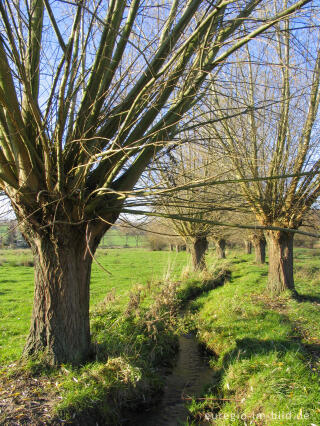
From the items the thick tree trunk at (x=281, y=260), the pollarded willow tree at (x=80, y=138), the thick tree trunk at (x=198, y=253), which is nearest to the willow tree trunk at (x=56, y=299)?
the pollarded willow tree at (x=80, y=138)

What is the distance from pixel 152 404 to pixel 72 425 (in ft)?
5.30

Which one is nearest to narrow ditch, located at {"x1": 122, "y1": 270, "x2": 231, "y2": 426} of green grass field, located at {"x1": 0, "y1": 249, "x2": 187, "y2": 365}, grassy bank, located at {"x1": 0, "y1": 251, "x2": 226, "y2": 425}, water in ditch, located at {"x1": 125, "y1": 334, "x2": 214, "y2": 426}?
water in ditch, located at {"x1": 125, "y1": 334, "x2": 214, "y2": 426}

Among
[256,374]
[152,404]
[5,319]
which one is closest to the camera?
[256,374]

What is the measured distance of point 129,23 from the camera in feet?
11.3

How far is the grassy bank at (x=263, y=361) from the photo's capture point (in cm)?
365

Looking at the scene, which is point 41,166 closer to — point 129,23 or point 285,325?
point 129,23

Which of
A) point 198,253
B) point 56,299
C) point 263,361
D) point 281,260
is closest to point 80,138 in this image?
point 56,299

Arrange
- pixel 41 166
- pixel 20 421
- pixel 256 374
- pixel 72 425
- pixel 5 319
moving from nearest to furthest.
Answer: pixel 20 421, pixel 72 425, pixel 41 166, pixel 256 374, pixel 5 319

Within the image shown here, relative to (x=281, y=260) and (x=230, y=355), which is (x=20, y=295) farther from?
(x=281, y=260)

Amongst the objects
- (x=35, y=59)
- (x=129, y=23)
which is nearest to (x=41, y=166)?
(x=35, y=59)

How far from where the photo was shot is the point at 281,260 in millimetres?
8812

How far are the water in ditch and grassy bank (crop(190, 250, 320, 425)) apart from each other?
233 millimetres

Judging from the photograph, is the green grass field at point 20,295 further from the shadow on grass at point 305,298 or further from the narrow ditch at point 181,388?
the shadow on grass at point 305,298

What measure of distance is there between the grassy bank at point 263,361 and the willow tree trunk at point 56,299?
206 cm
